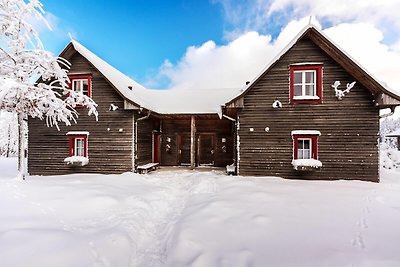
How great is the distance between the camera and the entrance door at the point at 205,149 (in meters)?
18.7

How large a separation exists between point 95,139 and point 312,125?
471 inches

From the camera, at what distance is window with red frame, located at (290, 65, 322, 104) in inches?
459

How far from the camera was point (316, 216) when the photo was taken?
6168 mm

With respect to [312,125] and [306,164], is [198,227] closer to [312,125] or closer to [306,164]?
[306,164]

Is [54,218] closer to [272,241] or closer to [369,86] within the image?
[272,241]

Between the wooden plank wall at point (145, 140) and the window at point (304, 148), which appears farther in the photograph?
the wooden plank wall at point (145, 140)

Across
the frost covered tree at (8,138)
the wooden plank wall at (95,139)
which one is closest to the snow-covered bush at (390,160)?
the wooden plank wall at (95,139)

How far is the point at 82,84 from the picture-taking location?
13.8 meters

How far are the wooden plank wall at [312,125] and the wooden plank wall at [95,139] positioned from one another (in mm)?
6729

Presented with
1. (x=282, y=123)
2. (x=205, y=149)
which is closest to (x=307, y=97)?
(x=282, y=123)

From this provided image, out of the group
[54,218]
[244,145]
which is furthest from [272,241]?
[244,145]

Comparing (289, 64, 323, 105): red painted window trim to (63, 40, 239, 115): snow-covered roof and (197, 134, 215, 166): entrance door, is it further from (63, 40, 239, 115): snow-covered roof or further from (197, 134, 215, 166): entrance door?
(197, 134, 215, 166): entrance door

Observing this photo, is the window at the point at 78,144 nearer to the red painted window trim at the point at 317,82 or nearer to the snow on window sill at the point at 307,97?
the red painted window trim at the point at 317,82

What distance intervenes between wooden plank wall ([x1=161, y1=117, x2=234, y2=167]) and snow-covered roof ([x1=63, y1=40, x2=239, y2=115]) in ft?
4.75
